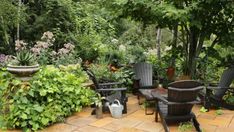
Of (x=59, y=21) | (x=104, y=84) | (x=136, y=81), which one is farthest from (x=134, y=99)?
(x=59, y=21)

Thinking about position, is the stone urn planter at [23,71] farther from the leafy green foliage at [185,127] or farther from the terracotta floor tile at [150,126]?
the leafy green foliage at [185,127]

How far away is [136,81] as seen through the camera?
602cm

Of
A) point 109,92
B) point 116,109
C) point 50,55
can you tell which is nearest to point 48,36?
point 50,55

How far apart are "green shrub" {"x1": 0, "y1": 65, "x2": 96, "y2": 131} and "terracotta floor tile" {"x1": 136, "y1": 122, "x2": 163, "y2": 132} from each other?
1146 mm

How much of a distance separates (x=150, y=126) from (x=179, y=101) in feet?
2.24

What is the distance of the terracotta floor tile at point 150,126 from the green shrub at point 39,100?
3.76 feet

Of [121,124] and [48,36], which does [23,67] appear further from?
[48,36]

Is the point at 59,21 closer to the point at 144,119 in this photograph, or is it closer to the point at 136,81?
the point at 136,81

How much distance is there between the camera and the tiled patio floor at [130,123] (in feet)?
14.2

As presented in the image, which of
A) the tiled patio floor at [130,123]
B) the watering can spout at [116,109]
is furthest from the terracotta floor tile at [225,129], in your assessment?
the watering can spout at [116,109]

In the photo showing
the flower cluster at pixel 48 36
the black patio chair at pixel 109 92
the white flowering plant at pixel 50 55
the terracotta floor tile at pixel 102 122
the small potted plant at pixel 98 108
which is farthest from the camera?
the flower cluster at pixel 48 36

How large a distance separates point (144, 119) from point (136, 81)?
1369 mm

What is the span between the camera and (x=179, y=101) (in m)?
4.05

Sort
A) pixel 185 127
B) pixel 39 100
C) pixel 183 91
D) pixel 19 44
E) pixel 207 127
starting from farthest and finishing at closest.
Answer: pixel 19 44 < pixel 39 100 < pixel 207 127 < pixel 185 127 < pixel 183 91
